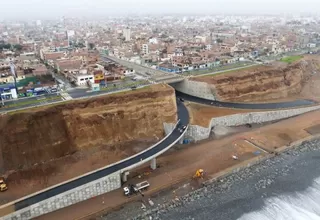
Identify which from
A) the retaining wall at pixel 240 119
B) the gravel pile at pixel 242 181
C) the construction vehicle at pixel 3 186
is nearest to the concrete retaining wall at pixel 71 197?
the gravel pile at pixel 242 181

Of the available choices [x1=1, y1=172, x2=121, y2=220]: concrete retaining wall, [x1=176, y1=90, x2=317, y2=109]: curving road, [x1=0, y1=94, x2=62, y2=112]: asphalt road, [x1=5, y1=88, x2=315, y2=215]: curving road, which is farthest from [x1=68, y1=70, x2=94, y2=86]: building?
[x1=1, y1=172, x2=121, y2=220]: concrete retaining wall

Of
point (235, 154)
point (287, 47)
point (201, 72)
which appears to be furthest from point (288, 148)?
point (287, 47)

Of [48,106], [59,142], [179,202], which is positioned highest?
[48,106]

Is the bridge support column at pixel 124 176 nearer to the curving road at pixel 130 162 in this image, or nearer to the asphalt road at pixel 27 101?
the curving road at pixel 130 162

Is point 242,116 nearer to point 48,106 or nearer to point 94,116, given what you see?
point 94,116

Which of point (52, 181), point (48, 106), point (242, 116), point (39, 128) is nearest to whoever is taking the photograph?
point (52, 181)

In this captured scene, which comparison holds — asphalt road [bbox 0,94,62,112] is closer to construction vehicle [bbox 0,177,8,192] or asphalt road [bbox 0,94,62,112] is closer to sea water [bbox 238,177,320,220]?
construction vehicle [bbox 0,177,8,192]

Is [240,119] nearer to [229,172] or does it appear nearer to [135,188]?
[229,172]
